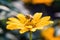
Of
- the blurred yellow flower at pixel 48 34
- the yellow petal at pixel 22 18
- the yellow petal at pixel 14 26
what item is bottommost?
the yellow petal at pixel 14 26

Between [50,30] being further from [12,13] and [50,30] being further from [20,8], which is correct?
[12,13]

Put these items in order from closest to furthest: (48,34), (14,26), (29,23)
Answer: (14,26)
(29,23)
(48,34)

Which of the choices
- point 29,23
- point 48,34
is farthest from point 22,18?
point 48,34

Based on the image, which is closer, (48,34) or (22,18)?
(22,18)

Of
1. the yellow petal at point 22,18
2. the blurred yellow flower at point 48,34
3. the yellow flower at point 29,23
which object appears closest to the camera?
the yellow flower at point 29,23

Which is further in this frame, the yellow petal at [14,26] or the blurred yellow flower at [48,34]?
the blurred yellow flower at [48,34]

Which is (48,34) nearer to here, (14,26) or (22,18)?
(22,18)

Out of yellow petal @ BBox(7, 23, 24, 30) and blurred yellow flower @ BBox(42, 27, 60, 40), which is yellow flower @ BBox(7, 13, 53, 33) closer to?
yellow petal @ BBox(7, 23, 24, 30)

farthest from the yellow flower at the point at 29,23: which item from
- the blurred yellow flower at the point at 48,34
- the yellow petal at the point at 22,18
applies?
the blurred yellow flower at the point at 48,34

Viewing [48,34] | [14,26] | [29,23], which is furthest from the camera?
[48,34]

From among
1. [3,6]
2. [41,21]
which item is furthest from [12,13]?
[41,21]

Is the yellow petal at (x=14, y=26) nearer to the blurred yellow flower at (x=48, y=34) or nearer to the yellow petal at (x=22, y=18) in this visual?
the yellow petal at (x=22, y=18)

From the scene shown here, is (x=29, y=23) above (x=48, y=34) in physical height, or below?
below
